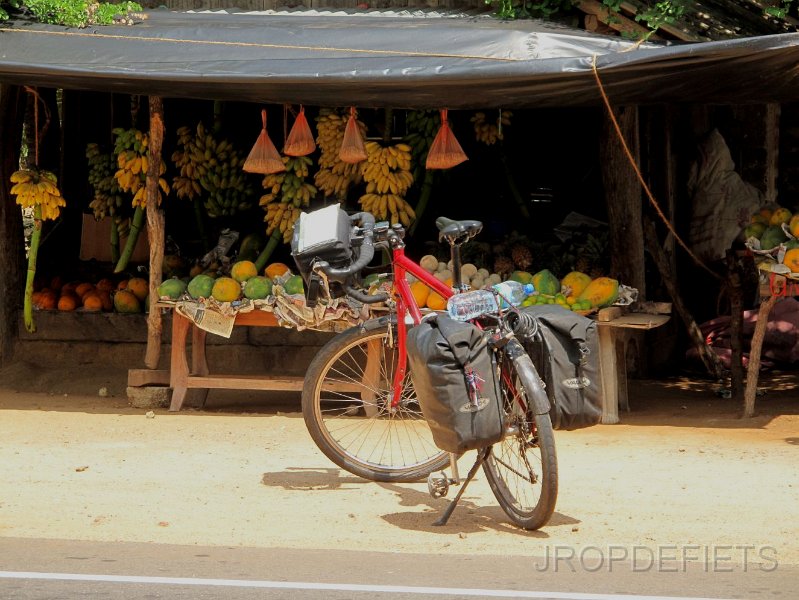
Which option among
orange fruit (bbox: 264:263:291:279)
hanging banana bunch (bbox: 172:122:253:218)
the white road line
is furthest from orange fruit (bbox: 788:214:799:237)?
hanging banana bunch (bbox: 172:122:253:218)

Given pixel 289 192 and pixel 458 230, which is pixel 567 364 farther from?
pixel 289 192

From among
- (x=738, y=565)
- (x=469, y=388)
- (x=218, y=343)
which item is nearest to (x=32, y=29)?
(x=218, y=343)

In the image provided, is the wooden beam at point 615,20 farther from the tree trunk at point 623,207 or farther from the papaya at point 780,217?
the papaya at point 780,217

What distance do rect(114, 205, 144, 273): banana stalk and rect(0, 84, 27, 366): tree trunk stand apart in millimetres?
1011

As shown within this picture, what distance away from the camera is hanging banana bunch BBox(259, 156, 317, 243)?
934 cm

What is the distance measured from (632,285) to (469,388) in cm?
497

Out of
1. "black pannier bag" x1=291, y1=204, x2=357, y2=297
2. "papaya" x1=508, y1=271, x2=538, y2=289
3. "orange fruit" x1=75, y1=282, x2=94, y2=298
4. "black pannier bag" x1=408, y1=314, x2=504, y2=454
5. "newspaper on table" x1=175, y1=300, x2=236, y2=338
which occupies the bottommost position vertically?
"orange fruit" x1=75, y1=282, x2=94, y2=298

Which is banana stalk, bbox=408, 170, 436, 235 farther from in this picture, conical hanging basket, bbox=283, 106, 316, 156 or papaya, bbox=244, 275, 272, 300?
papaya, bbox=244, 275, 272, 300

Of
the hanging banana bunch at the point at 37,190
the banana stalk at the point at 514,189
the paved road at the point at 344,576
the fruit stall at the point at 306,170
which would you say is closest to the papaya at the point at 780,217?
the fruit stall at the point at 306,170

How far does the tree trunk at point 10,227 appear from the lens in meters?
10.4

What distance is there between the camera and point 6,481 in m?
6.82

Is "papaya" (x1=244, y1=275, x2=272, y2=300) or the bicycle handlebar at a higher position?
the bicycle handlebar

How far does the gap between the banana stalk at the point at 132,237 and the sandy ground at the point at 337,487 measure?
136cm

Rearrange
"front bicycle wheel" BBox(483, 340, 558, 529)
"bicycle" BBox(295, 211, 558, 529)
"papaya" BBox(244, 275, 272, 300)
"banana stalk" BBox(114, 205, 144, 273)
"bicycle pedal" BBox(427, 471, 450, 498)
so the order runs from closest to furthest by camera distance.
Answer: "front bicycle wheel" BBox(483, 340, 558, 529), "bicycle" BBox(295, 211, 558, 529), "bicycle pedal" BBox(427, 471, 450, 498), "papaya" BBox(244, 275, 272, 300), "banana stalk" BBox(114, 205, 144, 273)
